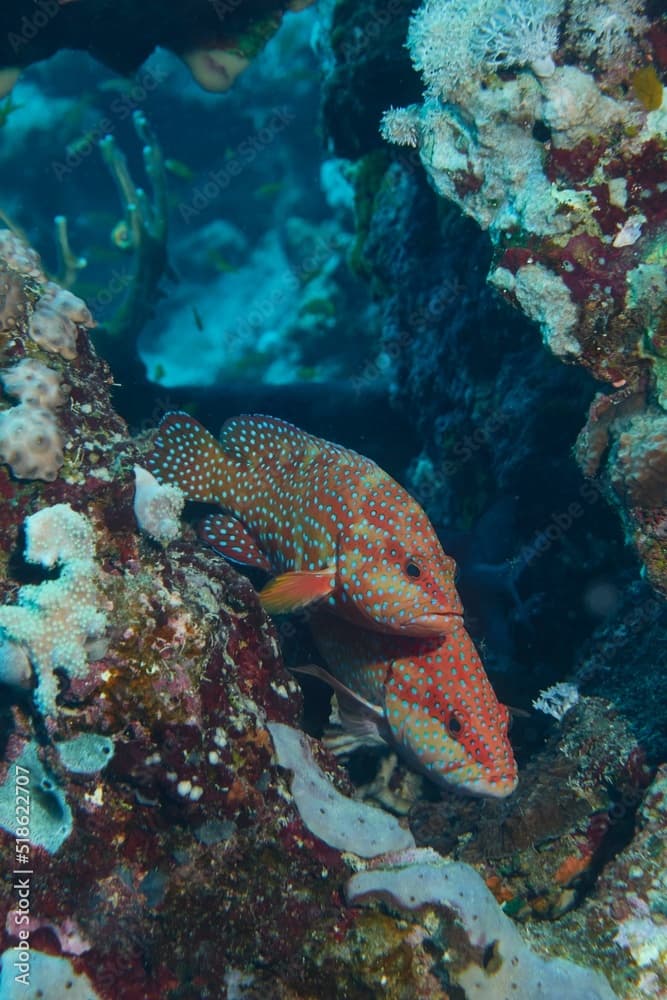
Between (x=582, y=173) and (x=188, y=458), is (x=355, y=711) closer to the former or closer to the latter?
(x=188, y=458)

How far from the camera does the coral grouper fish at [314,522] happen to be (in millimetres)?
3795

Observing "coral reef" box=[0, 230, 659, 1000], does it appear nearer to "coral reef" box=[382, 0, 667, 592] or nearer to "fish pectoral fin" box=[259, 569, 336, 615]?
"fish pectoral fin" box=[259, 569, 336, 615]

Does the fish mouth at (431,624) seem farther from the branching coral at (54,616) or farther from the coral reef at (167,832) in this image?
the branching coral at (54,616)

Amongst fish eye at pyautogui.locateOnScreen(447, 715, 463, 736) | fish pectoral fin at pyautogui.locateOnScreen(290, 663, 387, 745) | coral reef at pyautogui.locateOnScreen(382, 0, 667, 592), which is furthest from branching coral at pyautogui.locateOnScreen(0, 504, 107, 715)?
coral reef at pyautogui.locateOnScreen(382, 0, 667, 592)

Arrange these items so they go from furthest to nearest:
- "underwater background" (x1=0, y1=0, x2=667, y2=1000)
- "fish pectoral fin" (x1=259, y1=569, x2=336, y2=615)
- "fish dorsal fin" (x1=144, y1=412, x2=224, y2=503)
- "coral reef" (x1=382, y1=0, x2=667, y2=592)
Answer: "fish dorsal fin" (x1=144, y1=412, x2=224, y2=503)
"fish pectoral fin" (x1=259, y1=569, x2=336, y2=615)
"coral reef" (x1=382, y1=0, x2=667, y2=592)
"underwater background" (x1=0, y1=0, x2=667, y2=1000)

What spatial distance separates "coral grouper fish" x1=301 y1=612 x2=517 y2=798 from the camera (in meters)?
3.68

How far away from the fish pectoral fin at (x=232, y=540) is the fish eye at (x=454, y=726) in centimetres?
184

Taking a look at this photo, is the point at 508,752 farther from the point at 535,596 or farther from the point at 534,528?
the point at 534,528

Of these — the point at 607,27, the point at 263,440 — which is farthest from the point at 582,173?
the point at 263,440

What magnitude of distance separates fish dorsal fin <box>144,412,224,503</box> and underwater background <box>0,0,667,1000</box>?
0.9 inches

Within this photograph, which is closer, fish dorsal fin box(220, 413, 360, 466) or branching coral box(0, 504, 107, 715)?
branching coral box(0, 504, 107, 715)

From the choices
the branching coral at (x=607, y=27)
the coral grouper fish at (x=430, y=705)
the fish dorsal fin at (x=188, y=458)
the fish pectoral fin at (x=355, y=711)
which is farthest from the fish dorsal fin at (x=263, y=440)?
the branching coral at (x=607, y=27)

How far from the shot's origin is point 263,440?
4.71 meters

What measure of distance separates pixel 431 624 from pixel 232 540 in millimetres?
1821
